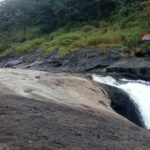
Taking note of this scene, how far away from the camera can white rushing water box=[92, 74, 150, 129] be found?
75.9 feet

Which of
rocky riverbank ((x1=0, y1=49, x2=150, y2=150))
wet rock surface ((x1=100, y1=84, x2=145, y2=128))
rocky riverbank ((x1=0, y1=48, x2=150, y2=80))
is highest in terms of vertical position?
rocky riverbank ((x1=0, y1=49, x2=150, y2=150))

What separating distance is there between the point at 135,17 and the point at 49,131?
39.9 metres

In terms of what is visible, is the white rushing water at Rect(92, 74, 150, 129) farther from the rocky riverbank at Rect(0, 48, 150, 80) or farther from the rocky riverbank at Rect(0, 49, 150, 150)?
the rocky riverbank at Rect(0, 48, 150, 80)

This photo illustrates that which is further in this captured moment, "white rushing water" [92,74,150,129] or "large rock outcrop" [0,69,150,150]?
"white rushing water" [92,74,150,129]

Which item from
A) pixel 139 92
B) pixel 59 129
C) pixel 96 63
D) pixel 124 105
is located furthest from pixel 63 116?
pixel 96 63

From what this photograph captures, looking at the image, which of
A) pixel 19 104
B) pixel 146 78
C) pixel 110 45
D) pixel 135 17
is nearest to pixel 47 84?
pixel 19 104

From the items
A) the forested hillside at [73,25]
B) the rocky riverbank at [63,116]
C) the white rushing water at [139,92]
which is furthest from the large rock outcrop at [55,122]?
the forested hillside at [73,25]

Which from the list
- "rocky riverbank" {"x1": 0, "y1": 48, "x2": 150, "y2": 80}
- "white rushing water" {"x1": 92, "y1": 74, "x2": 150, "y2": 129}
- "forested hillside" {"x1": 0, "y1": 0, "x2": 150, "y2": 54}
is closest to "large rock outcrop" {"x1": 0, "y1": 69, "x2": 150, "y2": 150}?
"white rushing water" {"x1": 92, "y1": 74, "x2": 150, "y2": 129}

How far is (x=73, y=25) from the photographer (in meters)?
58.1

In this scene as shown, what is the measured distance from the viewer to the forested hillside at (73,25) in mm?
46094

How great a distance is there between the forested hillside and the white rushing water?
35.4 ft

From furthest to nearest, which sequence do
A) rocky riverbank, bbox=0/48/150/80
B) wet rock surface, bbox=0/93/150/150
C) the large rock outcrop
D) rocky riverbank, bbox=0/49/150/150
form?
rocky riverbank, bbox=0/48/150/80
rocky riverbank, bbox=0/49/150/150
the large rock outcrop
wet rock surface, bbox=0/93/150/150

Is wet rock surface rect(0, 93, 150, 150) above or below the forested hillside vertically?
above

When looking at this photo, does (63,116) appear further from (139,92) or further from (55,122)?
(139,92)
